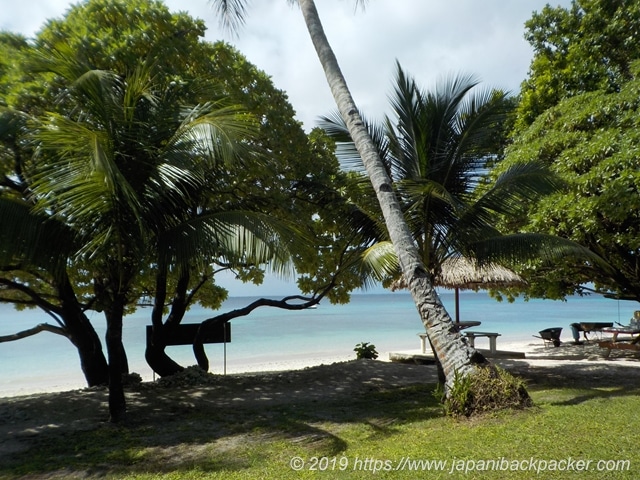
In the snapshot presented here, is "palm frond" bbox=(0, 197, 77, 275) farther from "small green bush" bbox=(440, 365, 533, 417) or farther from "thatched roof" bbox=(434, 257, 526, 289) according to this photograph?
"thatched roof" bbox=(434, 257, 526, 289)

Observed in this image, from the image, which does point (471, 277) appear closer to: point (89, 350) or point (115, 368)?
point (89, 350)

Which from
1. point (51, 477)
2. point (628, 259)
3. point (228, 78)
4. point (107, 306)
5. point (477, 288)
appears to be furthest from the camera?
point (477, 288)

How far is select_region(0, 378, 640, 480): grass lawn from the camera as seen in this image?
4172mm

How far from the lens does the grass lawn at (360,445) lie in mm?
4172

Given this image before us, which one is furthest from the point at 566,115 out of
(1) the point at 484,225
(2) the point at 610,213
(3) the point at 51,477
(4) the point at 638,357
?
(3) the point at 51,477

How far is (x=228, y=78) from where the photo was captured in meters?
9.59

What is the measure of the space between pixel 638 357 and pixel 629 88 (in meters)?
6.91

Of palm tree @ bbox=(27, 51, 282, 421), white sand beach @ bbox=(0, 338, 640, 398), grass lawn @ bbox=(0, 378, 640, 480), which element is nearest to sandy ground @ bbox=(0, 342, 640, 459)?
white sand beach @ bbox=(0, 338, 640, 398)

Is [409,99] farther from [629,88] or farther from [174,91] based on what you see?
[629,88]

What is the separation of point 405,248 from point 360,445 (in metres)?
2.41

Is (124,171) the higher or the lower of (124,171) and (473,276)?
the higher

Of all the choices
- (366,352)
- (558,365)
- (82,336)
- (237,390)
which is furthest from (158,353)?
(558,365)

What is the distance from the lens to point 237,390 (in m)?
8.80

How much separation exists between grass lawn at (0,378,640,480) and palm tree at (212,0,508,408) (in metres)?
0.70
